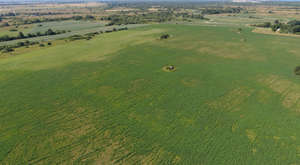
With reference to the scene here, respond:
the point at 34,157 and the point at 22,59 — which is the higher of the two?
the point at 22,59

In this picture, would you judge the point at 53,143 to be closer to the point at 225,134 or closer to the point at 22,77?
the point at 225,134

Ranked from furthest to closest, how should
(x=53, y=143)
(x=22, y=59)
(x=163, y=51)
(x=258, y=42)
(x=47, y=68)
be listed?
(x=258, y=42) < (x=163, y=51) < (x=22, y=59) < (x=47, y=68) < (x=53, y=143)

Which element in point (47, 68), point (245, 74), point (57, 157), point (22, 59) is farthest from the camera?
point (22, 59)

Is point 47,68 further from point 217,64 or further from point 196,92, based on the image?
point 217,64

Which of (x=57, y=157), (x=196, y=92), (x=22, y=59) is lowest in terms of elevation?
(x=57, y=157)

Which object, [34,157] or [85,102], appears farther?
[85,102]

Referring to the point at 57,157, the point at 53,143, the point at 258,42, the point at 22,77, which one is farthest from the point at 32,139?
the point at 258,42
